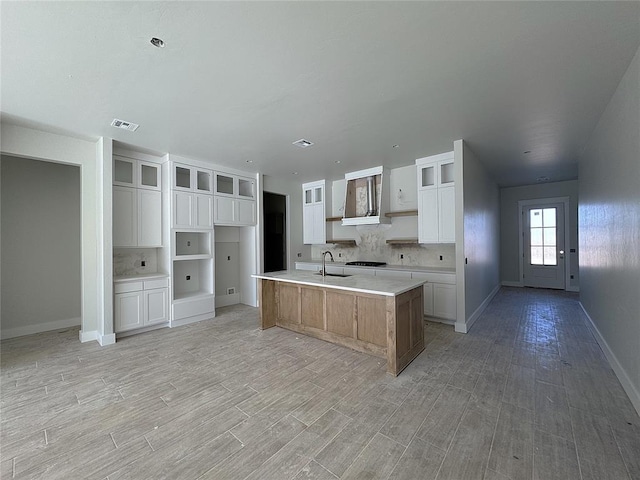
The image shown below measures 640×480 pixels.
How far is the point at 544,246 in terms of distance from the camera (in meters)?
7.05

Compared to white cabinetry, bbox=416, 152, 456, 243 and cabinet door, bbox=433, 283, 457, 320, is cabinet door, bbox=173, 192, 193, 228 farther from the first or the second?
cabinet door, bbox=433, 283, 457, 320

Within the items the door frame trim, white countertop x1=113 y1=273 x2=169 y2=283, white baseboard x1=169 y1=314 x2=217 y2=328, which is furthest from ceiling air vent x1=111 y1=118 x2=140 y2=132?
the door frame trim

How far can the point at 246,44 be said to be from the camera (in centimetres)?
189

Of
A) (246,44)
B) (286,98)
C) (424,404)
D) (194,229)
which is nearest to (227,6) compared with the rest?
(246,44)

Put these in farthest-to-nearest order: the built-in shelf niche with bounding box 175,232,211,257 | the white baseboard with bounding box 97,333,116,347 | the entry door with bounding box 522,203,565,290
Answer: the entry door with bounding box 522,203,565,290
the built-in shelf niche with bounding box 175,232,211,257
the white baseboard with bounding box 97,333,116,347

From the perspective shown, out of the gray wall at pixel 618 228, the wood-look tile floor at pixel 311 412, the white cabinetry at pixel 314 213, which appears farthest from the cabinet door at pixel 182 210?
the gray wall at pixel 618 228

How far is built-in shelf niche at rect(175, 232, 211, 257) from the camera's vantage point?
15.7 ft

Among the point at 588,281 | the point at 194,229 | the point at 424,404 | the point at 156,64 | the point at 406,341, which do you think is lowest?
the point at 424,404

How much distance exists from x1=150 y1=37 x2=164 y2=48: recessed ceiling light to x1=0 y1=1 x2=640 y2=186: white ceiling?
4cm

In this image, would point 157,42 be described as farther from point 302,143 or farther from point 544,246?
point 544,246

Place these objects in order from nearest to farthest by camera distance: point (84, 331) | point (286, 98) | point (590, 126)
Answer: point (286, 98) → point (590, 126) → point (84, 331)

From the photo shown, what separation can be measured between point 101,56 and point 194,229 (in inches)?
114

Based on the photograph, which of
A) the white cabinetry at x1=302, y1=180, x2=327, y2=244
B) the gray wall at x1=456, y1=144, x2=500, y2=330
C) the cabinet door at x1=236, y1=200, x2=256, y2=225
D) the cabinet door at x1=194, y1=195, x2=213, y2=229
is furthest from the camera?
the white cabinetry at x1=302, y1=180, x2=327, y2=244

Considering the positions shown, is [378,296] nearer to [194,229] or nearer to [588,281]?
[194,229]
